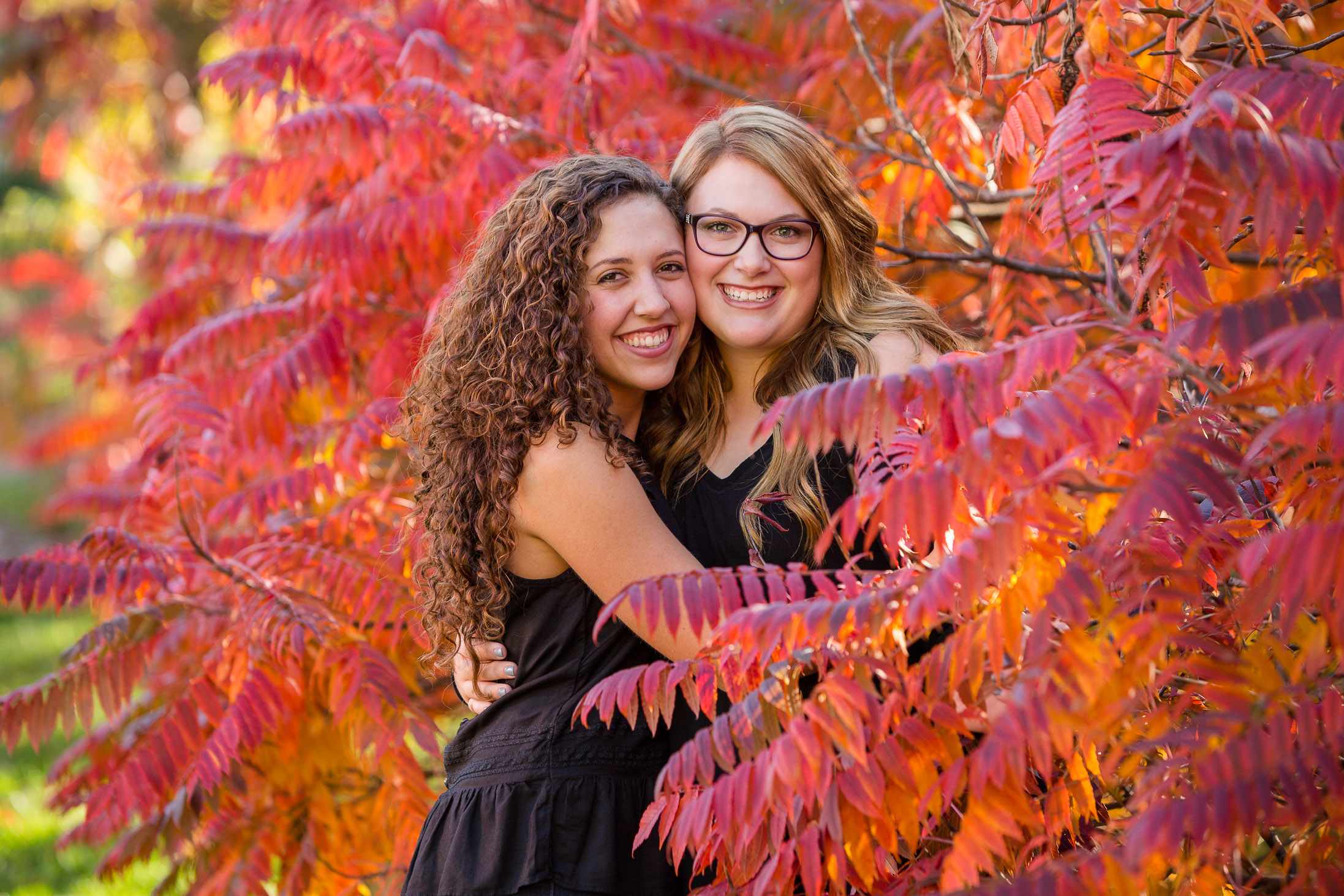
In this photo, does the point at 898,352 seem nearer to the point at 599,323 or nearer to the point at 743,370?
the point at 743,370

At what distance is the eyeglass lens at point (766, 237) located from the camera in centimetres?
326

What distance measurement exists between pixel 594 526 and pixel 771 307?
1.04m

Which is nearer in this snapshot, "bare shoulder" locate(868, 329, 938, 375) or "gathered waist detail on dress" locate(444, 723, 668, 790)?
"gathered waist detail on dress" locate(444, 723, 668, 790)

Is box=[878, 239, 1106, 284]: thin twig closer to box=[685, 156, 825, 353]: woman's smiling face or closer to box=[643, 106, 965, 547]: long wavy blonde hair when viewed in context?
box=[643, 106, 965, 547]: long wavy blonde hair

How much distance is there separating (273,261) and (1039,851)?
12.6 feet

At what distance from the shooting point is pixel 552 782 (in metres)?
2.74

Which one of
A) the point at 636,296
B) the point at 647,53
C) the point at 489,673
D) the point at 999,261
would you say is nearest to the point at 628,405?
the point at 636,296

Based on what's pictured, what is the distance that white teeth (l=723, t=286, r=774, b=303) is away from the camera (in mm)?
3297

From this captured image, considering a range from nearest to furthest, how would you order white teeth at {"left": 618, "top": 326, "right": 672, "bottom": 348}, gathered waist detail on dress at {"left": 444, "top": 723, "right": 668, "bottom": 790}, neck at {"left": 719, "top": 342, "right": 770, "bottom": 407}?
gathered waist detail on dress at {"left": 444, "top": 723, "right": 668, "bottom": 790}, white teeth at {"left": 618, "top": 326, "right": 672, "bottom": 348}, neck at {"left": 719, "top": 342, "right": 770, "bottom": 407}

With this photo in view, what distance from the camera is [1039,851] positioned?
242cm

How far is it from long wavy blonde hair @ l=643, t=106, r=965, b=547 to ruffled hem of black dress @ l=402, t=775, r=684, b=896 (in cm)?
95

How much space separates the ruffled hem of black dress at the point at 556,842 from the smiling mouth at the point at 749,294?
4.74ft

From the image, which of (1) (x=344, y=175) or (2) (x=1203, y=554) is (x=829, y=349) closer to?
(2) (x=1203, y=554)

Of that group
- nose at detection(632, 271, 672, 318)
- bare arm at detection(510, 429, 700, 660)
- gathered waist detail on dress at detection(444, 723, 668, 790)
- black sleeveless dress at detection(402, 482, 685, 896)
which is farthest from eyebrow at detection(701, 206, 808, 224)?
gathered waist detail on dress at detection(444, 723, 668, 790)
